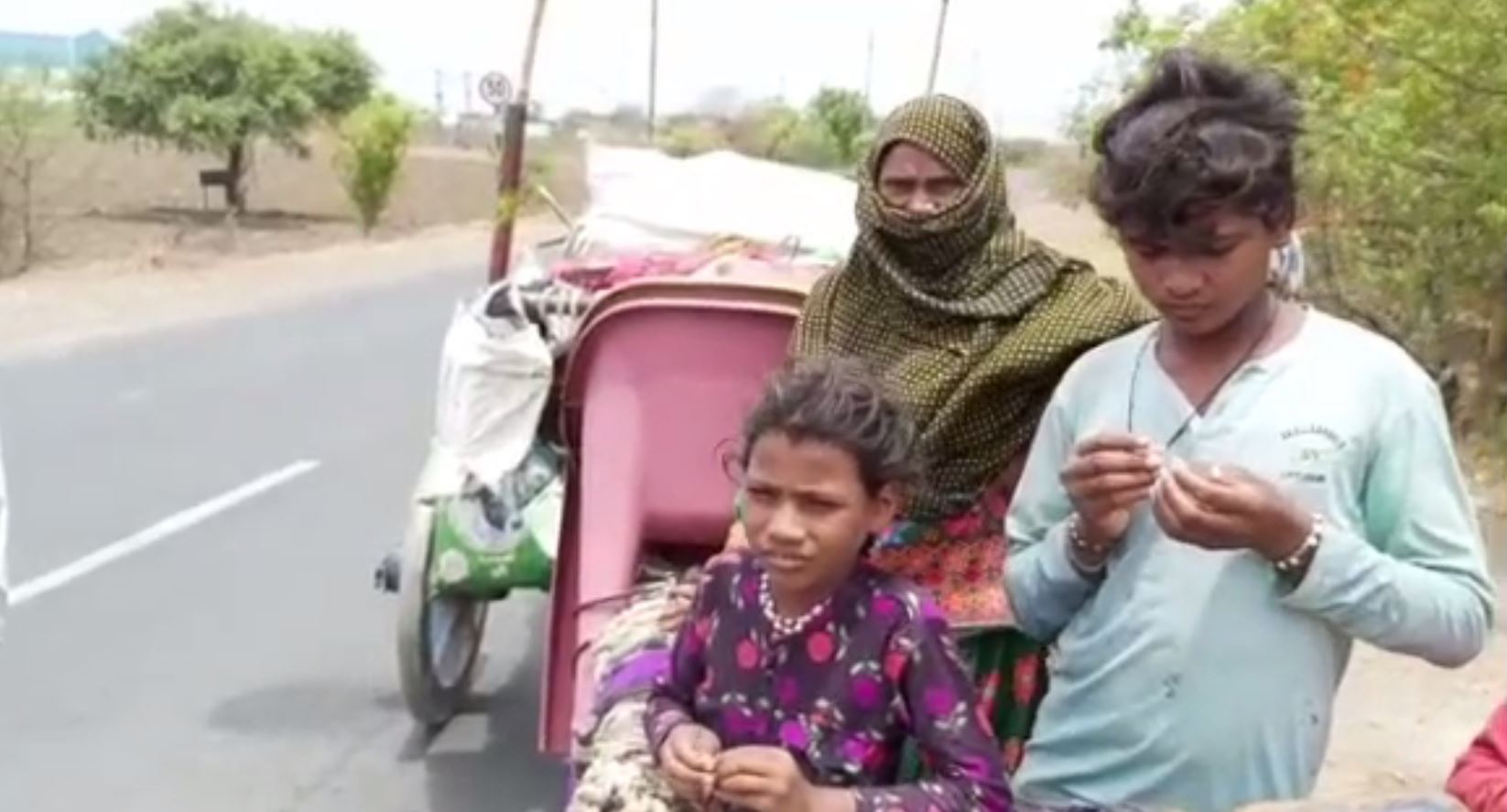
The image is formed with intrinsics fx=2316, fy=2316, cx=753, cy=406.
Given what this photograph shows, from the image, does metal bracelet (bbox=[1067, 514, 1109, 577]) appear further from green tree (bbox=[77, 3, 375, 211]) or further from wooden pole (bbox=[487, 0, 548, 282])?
green tree (bbox=[77, 3, 375, 211])

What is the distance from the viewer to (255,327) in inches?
843

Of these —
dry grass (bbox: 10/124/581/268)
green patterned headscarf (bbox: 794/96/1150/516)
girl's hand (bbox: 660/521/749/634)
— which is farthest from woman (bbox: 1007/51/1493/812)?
dry grass (bbox: 10/124/581/268)

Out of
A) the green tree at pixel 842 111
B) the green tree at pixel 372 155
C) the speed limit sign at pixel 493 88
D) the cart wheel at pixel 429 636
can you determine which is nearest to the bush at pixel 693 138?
the speed limit sign at pixel 493 88

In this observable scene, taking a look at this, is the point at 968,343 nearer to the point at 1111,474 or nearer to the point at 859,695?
the point at 859,695

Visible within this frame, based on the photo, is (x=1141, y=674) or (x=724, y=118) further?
(x=724, y=118)

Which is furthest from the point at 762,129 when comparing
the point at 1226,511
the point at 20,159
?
the point at 1226,511

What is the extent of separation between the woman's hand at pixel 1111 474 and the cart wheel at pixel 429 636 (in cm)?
421

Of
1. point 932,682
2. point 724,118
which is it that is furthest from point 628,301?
point 724,118

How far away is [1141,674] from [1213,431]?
279mm

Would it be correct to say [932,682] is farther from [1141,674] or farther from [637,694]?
[637,694]

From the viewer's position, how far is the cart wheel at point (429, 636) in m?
6.60

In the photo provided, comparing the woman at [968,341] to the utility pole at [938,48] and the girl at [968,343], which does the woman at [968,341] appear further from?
the utility pole at [938,48]

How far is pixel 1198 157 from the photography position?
2.46m

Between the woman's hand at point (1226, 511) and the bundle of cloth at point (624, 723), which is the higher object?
the woman's hand at point (1226, 511)
